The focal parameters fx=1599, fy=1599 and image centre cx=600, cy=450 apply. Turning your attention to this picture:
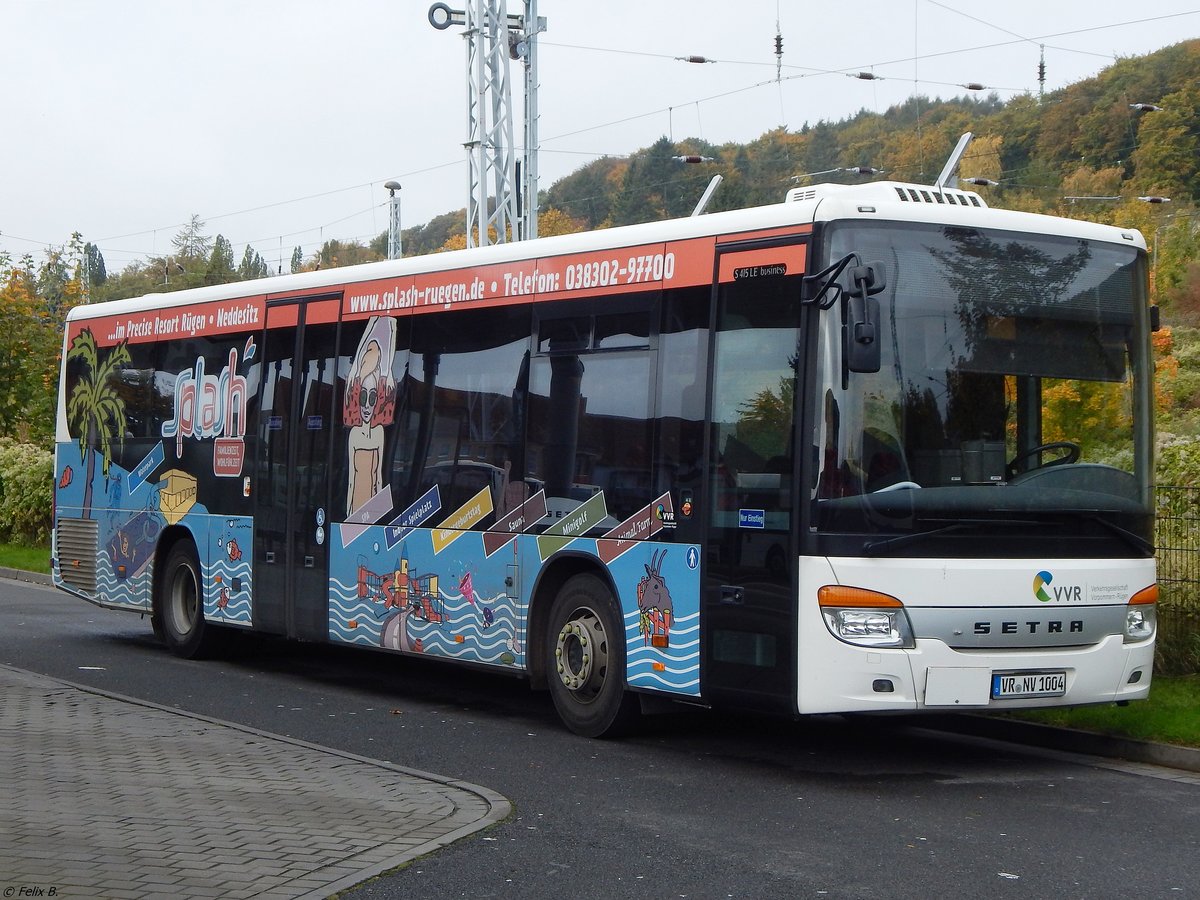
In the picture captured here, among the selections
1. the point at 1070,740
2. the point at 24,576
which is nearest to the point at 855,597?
the point at 1070,740

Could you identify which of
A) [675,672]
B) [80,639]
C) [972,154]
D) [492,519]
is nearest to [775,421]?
[675,672]

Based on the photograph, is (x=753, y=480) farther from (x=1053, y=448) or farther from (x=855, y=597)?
(x=1053, y=448)

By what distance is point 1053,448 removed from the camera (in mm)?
8984

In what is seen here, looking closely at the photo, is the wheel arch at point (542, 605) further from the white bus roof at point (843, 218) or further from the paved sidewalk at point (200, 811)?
the white bus roof at point (843, 218)

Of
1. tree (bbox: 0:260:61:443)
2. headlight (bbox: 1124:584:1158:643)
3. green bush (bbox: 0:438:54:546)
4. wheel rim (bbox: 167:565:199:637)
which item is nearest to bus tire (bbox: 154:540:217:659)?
wheel rim (bbox: 167:565:199:637)

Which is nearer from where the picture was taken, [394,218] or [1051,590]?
[1051,590]

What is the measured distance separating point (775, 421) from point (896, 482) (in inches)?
30.4

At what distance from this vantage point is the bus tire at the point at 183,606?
1488cm

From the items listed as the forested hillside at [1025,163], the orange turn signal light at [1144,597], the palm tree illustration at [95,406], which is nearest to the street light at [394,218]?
the forested hillside at [1025,163]

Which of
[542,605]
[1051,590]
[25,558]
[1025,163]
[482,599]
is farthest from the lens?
[1025,163]

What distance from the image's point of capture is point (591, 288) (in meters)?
10.5

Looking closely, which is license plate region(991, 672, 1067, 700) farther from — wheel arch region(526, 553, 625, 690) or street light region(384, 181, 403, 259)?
street light region(384, 181, 403, 259)

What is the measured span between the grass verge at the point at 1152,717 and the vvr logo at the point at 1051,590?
1.15m

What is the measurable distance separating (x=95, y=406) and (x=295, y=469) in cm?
419
